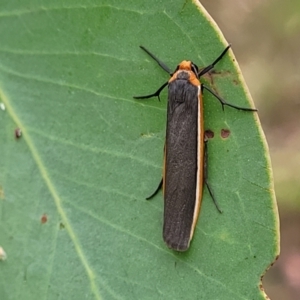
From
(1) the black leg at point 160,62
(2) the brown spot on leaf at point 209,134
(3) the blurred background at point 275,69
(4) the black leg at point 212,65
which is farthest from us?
(3) the blurred background at point 275,69

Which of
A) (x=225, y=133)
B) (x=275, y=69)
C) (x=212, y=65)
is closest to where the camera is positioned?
(x=212, y=65)

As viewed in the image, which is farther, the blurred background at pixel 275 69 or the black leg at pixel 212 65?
the blurred background at pixel 275 69

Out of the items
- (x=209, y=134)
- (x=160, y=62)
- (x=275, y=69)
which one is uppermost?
(x=275, y=69)

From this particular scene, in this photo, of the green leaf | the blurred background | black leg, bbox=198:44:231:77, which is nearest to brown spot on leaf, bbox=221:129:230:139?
the green leaf

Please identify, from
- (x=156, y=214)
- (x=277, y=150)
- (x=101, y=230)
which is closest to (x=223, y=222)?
(x=156, y=214)

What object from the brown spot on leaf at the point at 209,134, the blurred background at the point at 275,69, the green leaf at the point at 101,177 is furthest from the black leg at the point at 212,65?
the blurred background at the point at 275,69

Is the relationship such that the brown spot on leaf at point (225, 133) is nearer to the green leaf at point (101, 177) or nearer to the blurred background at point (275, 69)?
the green leaf at point (101, 177)

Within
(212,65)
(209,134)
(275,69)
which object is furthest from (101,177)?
(275,69)

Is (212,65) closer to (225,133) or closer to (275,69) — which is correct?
(225,133)
